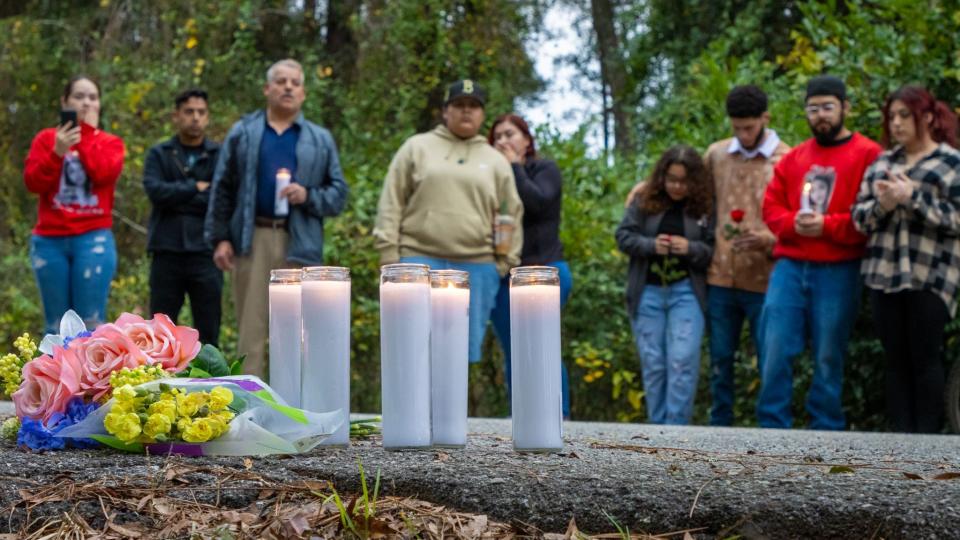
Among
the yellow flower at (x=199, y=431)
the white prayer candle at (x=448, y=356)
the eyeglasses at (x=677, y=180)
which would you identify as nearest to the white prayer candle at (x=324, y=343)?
→ the white prayer candle at (x=448, y=356)

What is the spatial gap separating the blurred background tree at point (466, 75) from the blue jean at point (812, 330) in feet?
2.89

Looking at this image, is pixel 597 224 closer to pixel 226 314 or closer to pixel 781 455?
pixel 226 314

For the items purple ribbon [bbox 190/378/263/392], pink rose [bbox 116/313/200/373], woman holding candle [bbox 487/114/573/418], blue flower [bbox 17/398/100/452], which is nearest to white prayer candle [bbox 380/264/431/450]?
purple ribbon [bbox 190/378/263/392]

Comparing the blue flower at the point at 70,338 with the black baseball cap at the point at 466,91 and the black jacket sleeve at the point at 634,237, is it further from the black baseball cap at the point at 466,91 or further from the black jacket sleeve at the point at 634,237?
the black jacket sleeve at the point at 634,237

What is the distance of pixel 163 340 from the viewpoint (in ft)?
12.6

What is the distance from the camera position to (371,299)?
9.94 m

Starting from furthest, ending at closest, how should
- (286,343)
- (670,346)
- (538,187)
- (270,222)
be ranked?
(538,187), (670,346), (270,222), (286,343)

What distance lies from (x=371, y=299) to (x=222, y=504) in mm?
6998

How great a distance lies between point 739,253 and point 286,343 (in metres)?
4.40

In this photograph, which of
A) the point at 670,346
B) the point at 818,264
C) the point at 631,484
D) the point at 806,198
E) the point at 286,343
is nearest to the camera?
the point at 631,484

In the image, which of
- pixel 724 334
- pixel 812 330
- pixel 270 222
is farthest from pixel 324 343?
pixel 724 334

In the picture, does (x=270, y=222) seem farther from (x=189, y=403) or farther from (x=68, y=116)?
(x=189, y=403)

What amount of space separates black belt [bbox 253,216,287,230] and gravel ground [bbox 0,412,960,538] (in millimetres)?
3747

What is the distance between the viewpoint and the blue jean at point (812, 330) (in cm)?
715
